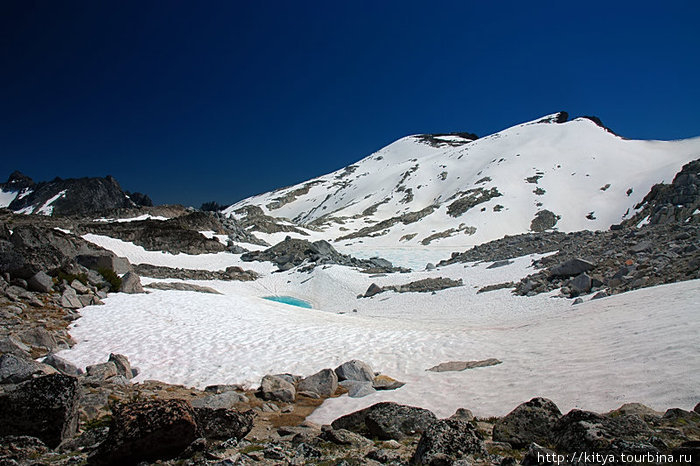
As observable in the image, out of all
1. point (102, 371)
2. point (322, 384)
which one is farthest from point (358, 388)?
point (102, 371)

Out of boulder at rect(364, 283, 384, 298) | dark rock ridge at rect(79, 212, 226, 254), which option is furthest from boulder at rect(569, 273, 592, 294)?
dark rock ridge at rect(79, 212, 226, 254)

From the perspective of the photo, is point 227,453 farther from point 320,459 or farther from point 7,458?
point 7,458

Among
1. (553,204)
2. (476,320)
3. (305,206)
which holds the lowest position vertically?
(476,320)

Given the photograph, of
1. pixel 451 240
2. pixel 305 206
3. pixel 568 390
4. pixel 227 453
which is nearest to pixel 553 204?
pixel 451 240

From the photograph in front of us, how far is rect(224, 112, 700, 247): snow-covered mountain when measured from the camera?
213ft

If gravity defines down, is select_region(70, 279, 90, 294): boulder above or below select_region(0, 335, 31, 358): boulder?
above

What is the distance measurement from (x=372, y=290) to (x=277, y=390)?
2224 cm

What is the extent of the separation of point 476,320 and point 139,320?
15401mm

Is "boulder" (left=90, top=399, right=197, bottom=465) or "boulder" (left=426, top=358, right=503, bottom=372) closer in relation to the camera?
"boulder" (left=90, top=399, right=197, bottom=465)

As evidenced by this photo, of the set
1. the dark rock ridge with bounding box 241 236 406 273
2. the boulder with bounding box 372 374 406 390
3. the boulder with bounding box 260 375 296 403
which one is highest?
the dark rock ridge with bounding box 241 236 406 273

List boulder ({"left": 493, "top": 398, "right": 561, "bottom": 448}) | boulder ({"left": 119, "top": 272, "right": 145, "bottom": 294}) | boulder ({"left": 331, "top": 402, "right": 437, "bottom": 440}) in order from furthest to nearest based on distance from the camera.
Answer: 1. boulder ({"left": 119, "top": 272, "right": 145, "bottom": 294})
2. boulder ({"left": 331, "top": 402, "right": 437, "bottom": 440})
3. boulder ({"left": 493, "top": 398, "right": 561, "bottom": 448})

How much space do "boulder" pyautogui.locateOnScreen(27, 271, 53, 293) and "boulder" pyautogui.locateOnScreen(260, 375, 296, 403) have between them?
1089cm

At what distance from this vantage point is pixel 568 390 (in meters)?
6.65

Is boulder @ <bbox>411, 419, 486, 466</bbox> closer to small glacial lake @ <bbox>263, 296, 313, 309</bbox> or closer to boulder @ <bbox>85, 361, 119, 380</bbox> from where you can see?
boulder @ <bbox>85, 361, 119, 380</bbox>
